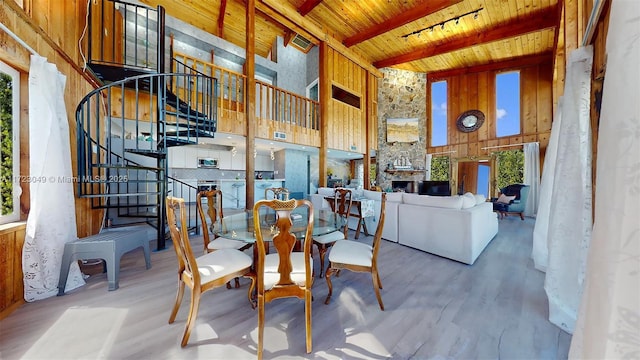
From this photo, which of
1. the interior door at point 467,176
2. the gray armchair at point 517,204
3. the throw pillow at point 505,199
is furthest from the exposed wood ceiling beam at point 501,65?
the throw pillow at point 505,199

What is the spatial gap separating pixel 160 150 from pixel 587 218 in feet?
13.7

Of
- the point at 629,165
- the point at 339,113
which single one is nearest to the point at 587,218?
the point at 629,165

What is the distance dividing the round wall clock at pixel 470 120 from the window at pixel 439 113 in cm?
46

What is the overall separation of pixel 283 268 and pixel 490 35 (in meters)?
7.02

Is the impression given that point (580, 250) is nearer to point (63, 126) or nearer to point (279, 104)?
point (63, 126)

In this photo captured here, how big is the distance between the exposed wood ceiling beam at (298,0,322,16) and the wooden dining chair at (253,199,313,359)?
5.09m

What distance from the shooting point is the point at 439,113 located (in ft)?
25.3

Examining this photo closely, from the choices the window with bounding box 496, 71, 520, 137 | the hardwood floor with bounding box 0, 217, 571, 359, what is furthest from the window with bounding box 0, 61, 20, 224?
the window with bounding box 496, 71, 520, 137

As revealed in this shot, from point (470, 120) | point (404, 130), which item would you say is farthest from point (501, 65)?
point (404, 130)

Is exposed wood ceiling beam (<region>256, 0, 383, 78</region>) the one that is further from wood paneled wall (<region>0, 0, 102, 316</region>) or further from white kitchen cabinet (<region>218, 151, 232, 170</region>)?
white kitchen cabinet (<region>218, 151, 232, 170</region>)

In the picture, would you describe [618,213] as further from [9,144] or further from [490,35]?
[490,35]

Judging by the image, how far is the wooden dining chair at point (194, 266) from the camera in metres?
1.38

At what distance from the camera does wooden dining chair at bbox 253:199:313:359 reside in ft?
4.14

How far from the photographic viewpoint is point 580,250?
1.58 meters
